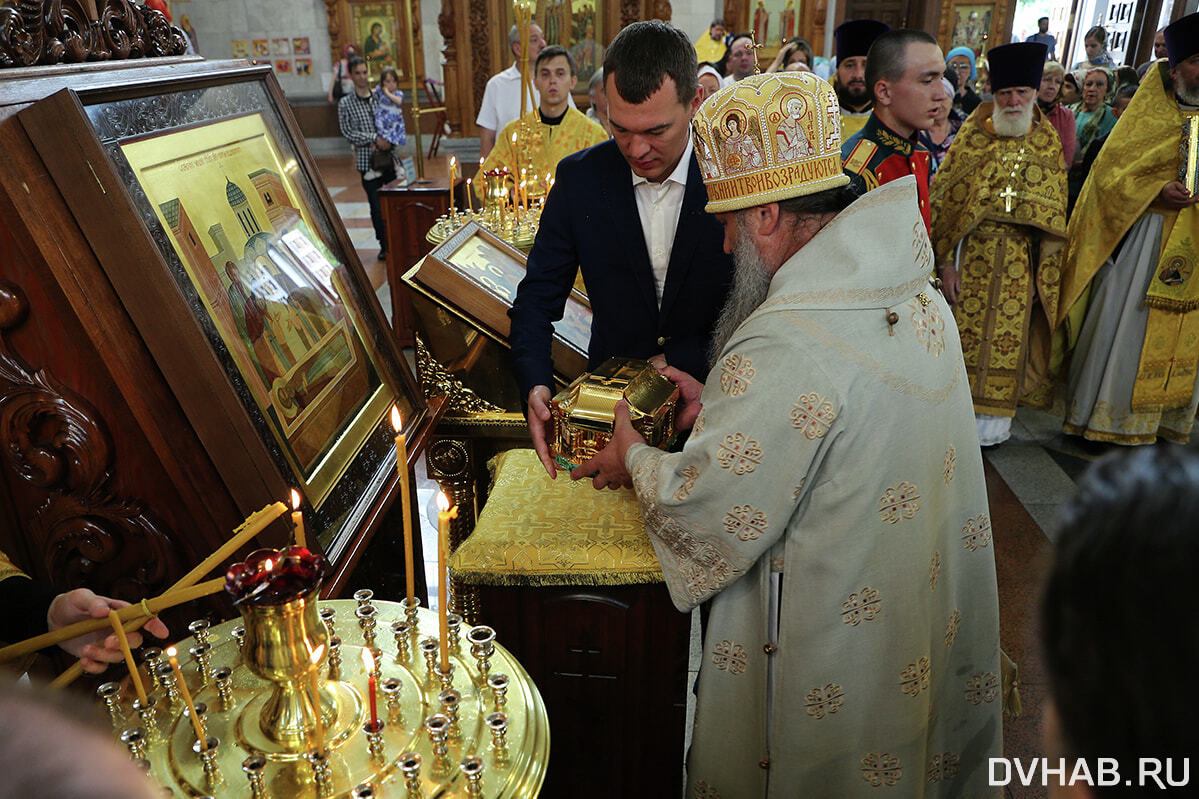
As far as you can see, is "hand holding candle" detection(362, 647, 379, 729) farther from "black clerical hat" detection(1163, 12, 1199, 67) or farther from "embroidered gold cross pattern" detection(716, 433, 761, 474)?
"black clerical hat" detection(1163, 12, 1199, 67)

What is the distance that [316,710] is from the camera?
98cm

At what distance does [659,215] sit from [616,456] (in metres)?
0.80

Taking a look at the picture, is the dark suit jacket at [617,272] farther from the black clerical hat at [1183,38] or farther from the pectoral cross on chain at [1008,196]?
the black clerical hat at [1183,38]

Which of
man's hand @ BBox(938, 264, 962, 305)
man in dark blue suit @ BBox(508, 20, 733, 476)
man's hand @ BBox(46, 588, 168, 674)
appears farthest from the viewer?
man's hand @ BBox(938, 264, 962, 305)

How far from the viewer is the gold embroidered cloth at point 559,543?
1.73 meters

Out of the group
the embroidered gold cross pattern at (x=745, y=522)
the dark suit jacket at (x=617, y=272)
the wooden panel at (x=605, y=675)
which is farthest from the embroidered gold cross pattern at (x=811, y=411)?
the dark suit jacket at (x=617, y=272)

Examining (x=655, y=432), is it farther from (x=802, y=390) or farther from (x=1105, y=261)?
(x=1105, y=261)

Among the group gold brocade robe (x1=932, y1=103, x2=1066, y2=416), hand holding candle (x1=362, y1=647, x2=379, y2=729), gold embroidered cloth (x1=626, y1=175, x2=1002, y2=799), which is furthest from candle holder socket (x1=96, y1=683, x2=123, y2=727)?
gold brocade robe (x1=932, y1=103, x2=1066, y2=416)

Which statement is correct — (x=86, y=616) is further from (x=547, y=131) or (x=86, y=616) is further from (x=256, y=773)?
(x=547, y=131)

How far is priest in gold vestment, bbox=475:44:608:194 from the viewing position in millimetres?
4906

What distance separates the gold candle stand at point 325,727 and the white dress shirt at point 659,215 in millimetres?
1249

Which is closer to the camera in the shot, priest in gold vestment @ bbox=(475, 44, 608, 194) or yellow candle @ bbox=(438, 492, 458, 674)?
yellow candle @ bbox=(438, 492, 458, 674)

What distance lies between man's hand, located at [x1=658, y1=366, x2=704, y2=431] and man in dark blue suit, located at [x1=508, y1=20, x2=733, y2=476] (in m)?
0.15

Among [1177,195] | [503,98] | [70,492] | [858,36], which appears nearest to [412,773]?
[70,492]
